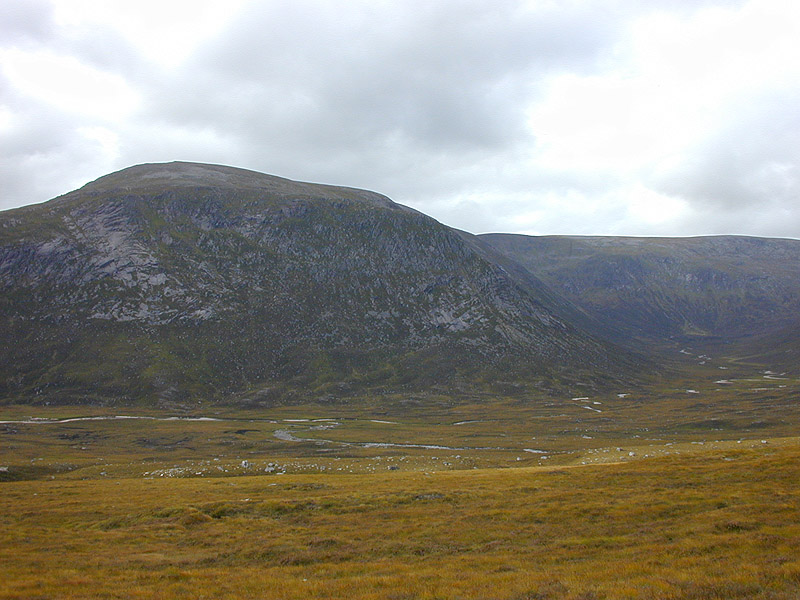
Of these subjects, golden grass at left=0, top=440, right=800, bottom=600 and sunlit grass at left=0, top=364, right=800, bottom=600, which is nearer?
golden grass at left=0, top=440, right=800, bottom=600

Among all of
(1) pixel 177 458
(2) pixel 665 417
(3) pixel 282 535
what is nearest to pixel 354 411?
(1) pixel 177 458

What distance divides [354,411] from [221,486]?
466 ft

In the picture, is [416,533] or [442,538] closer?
[442,538]

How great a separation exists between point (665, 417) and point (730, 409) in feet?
89.1

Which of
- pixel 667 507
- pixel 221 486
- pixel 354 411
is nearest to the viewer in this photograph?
pixel 667 507

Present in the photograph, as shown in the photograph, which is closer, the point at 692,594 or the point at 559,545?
the point at 692,594

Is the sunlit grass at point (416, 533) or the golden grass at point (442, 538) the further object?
the sunlit grass at point (416, 533)

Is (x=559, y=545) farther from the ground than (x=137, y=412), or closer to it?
farther from the ground

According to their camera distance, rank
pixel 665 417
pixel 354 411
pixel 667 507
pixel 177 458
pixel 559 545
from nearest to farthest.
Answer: pixel 559 545
pixel 667 507
pixel 177 458
pixel 665 417
pixel 354 411

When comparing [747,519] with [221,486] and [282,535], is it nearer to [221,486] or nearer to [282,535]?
[282,535]

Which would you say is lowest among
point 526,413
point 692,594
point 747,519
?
point 526,413

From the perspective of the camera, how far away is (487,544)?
28594 millimetres

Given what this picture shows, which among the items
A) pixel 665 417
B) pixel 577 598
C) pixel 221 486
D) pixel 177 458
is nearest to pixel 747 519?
pixel 577 598

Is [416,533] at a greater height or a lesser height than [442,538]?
lesser
